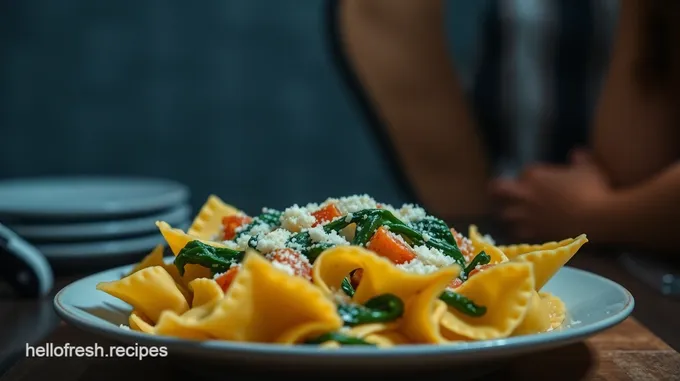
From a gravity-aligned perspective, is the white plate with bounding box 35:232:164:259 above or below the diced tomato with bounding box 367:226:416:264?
below

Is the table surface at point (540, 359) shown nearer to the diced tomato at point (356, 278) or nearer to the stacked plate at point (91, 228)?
the diced tomato at point (356, 278)

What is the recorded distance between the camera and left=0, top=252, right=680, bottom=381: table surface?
3.01 feet

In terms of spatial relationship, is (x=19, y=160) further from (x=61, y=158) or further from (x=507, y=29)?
(x=507, y=29)

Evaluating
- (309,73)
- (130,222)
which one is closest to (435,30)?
(309,73)

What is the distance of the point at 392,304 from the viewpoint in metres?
0.84

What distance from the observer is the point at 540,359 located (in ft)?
3.22

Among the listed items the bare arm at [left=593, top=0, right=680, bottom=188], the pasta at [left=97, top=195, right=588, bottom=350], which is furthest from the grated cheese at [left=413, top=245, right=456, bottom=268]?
the bare arm at [left=593, top=0, right=680, bottom=188]

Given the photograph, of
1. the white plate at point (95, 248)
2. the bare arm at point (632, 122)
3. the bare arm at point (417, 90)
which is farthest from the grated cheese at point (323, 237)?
the bare arm at point (417, 90)

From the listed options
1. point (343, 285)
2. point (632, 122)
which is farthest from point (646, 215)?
point (343, 285)

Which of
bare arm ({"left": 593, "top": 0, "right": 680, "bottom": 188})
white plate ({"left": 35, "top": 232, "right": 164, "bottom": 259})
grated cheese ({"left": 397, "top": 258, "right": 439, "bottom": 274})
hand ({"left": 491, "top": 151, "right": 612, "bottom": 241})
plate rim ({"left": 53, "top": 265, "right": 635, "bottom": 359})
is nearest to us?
plate rim ({"left": 53, "top": 265, "right": 635, "bottom": 359})

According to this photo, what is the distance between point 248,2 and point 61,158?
117cm

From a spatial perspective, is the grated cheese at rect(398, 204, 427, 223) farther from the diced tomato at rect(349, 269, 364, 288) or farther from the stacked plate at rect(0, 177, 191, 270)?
the stacked plate at rect(0, 177, 191, 270)

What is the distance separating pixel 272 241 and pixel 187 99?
313 centimetres

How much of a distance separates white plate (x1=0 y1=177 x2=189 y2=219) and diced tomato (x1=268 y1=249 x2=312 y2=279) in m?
0.76
